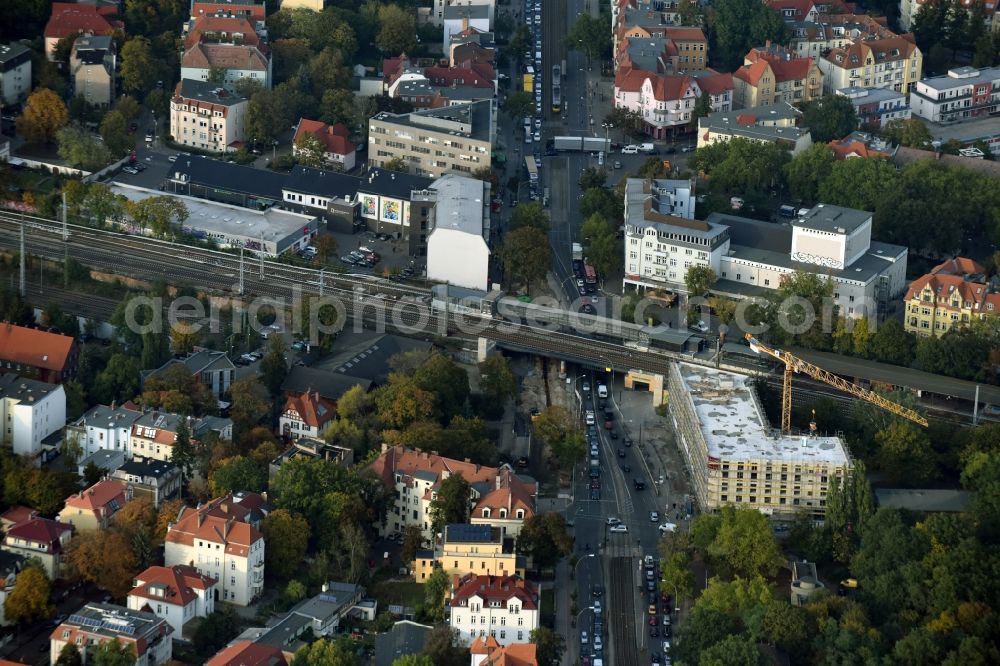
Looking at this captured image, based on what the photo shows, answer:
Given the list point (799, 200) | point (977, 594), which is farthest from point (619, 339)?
point (977, 594)

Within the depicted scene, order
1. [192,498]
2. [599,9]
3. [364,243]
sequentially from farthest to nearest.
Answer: [599,9] < [364,243] < [192,498]

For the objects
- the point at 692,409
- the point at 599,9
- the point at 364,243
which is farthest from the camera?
the point at 599,9

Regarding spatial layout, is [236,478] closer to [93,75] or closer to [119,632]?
[119,632]

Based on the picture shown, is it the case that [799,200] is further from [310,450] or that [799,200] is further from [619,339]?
[310,450]

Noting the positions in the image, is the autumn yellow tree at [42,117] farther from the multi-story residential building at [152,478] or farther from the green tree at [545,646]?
the green tree at [545,646]

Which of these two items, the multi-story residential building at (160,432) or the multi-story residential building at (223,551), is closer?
the multi-story residential building at (223,551)

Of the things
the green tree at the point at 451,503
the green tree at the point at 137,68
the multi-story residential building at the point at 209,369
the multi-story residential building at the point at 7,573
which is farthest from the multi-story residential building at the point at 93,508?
the green tree at the point at 137,68

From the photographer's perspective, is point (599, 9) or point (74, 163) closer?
point (74, 163)
